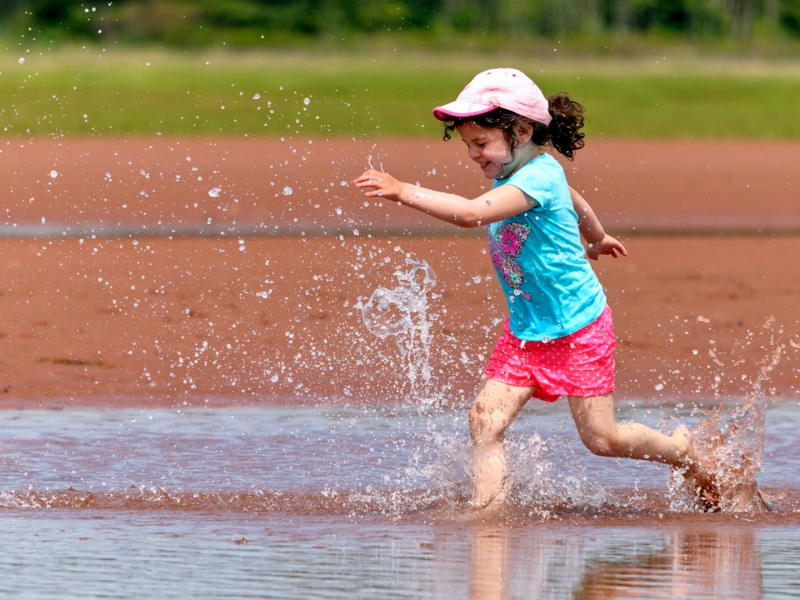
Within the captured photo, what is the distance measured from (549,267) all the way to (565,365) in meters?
0.31

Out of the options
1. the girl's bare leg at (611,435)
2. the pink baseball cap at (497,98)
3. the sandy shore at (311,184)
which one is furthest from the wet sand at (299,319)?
the pink baseball cap at (497,98)

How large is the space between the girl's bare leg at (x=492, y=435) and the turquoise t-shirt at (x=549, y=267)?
19 cm

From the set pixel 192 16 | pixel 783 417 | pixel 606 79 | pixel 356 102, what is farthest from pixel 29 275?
pixel 192 16

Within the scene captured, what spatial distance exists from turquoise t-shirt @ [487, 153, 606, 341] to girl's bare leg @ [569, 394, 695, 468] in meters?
0.24

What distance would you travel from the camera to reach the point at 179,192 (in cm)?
1658

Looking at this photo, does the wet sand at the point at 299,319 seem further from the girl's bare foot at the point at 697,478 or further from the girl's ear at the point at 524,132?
the girl's ear at the point at 524,132

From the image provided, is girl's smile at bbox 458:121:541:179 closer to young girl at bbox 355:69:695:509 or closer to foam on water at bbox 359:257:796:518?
young girl at bbox 355:69:695:509

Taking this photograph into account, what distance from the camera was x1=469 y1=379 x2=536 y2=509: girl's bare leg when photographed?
4.65m

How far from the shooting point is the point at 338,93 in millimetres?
27562

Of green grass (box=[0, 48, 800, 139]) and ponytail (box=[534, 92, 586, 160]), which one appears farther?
green grass (box=[0, 48, 800, 139])

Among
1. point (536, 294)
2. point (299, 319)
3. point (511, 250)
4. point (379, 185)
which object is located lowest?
point (299, 319)

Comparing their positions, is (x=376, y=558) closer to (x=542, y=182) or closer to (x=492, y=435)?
(x=492, y=435)

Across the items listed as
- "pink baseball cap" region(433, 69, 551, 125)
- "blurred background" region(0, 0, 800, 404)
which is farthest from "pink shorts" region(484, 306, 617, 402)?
"blurred background" region(0, 0, 800, 404)

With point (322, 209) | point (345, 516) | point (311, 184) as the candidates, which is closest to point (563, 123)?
point (345, 516)
